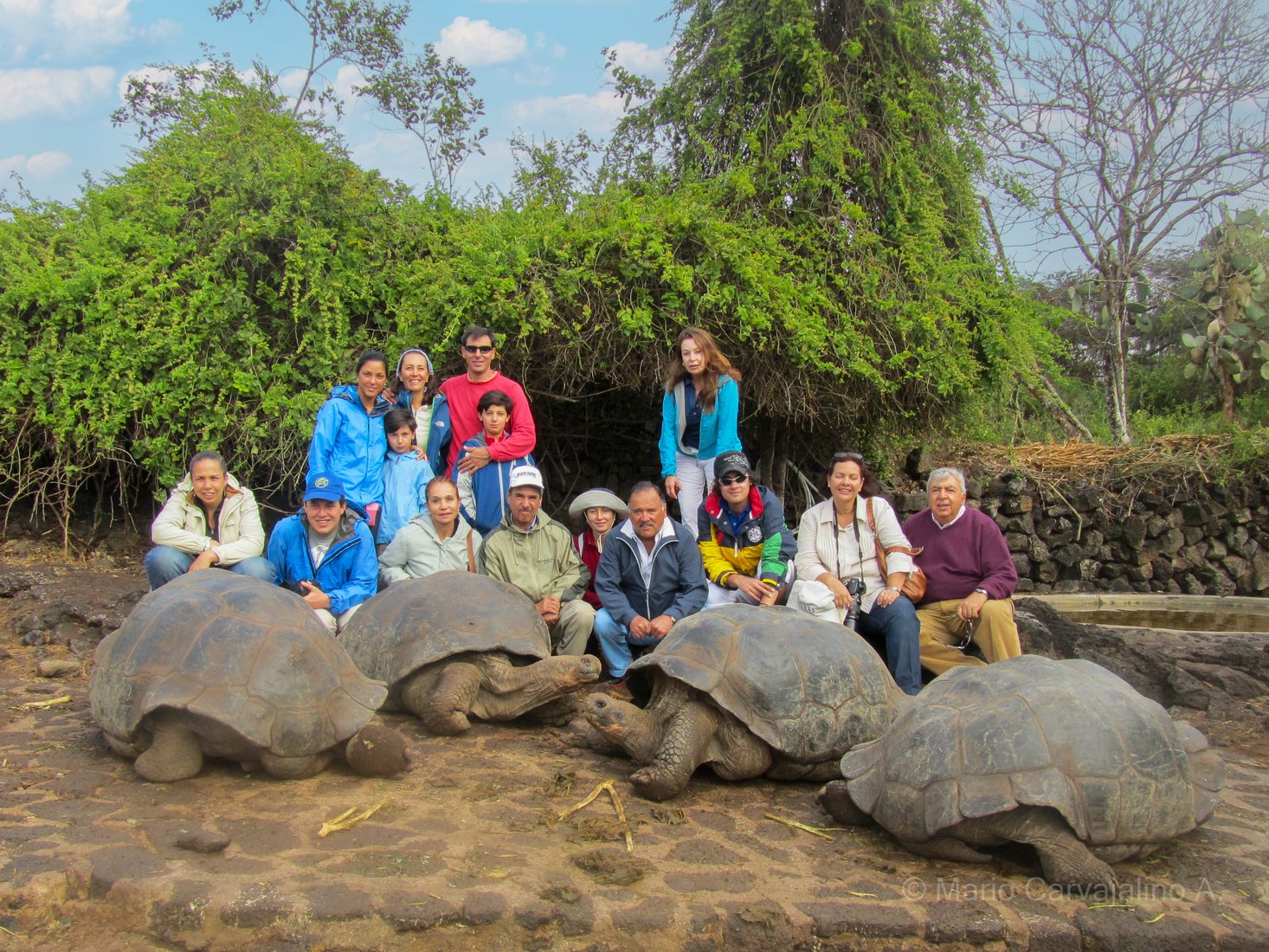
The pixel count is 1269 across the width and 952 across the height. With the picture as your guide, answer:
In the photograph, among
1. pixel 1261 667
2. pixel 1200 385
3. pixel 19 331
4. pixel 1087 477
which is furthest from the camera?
pixel 1200 385

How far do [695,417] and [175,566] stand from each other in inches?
133

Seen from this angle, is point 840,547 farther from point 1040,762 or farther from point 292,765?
point 292,765

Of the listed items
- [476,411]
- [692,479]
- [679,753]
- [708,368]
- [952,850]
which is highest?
[708,368]

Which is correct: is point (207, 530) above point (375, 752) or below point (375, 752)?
above

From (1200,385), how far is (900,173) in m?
12.1

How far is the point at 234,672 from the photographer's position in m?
3.71

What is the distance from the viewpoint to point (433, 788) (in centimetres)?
394

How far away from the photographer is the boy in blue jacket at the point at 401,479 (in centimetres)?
599

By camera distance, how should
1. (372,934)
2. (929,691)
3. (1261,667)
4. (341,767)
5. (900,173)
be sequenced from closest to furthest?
(372,934), (929,691), (341,767), (1261,667), (900,173)

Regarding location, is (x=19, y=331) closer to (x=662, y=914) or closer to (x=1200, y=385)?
(x=662, y=914)

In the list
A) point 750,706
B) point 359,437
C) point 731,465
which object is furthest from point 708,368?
point 750,706

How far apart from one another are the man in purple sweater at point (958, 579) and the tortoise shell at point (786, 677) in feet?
4.55

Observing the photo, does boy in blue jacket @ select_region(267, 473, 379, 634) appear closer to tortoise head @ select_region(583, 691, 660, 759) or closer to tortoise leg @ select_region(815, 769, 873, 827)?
tortoise head @ select_region(583, 691, 660, 759)

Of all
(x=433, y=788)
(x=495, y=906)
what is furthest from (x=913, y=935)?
(x=433, y=788)
